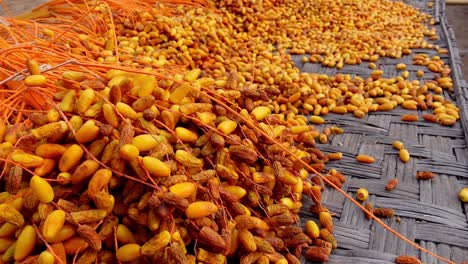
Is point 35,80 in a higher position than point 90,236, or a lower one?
higher

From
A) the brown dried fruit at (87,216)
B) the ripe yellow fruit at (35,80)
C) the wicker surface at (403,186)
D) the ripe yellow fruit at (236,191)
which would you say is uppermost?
the ripe yellow fruit at (35,80)

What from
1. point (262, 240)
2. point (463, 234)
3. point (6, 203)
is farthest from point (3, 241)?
point (463, 234)

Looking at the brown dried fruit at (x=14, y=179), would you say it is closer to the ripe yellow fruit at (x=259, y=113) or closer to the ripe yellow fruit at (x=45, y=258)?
the ripe yellow fruit at (x=45, y=258)

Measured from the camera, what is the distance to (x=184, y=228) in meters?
0.93

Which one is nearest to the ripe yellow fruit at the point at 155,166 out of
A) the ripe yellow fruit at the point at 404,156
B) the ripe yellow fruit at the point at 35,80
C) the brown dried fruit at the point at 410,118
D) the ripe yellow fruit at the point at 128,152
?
the ripe yellow fruit at the point at 128,152

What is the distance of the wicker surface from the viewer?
3.73 ft

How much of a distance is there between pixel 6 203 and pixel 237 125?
558 mm

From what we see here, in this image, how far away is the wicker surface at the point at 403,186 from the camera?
114cm

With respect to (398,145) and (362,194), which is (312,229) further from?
(398,145)

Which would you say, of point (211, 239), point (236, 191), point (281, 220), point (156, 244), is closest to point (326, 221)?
point (281, 220)

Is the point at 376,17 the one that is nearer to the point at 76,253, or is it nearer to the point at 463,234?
the point at 463,234

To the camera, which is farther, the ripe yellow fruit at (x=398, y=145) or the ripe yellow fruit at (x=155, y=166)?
the ripe yellow fruit at (x=398, y=145)

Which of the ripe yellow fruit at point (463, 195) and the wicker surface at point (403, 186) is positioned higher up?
the ripe yellow fruit at point (463, 195)

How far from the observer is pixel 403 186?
1325 millimetres
